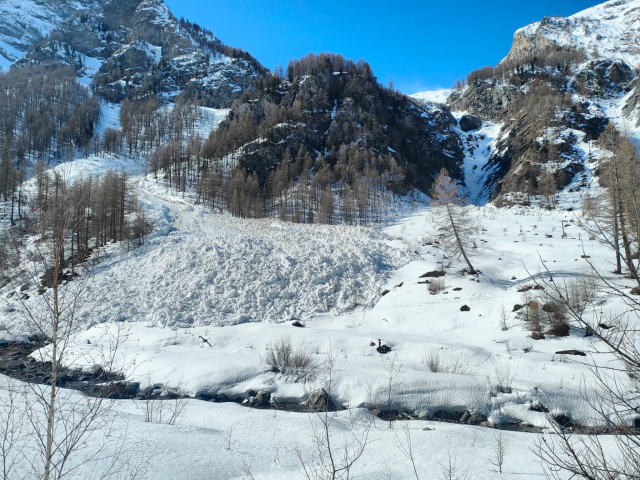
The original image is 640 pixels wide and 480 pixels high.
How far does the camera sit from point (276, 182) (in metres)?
68.2

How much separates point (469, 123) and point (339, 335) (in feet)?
424

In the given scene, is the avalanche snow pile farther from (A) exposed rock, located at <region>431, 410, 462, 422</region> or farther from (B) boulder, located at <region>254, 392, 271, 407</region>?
(A) exposed rock, located at <region>431, 410, 462, 422</region>

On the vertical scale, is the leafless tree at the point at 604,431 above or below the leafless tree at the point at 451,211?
below

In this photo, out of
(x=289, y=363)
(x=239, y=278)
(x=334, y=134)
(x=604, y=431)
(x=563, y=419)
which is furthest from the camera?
(x=334, y=134)

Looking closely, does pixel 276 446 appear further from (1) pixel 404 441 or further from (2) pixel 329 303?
(2) pixel 329 303

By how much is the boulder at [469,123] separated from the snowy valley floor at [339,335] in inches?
3830

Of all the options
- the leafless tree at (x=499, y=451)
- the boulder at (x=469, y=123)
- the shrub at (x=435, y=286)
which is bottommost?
the leafless tree at (x=499, y=451)

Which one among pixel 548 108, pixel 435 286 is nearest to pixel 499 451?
pixel 435 286

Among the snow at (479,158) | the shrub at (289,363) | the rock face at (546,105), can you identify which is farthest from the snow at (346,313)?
the snow at (479,158)

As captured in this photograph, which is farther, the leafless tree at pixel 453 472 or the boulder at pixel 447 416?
the boulder at pixel 447 416

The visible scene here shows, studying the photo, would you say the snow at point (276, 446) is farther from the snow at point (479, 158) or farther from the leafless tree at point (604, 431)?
the snow at point (479, 158)

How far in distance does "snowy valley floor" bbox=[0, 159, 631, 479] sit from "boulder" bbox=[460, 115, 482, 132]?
97282 mm

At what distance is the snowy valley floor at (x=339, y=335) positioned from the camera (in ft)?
22.5

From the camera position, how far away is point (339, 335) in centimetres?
1634
